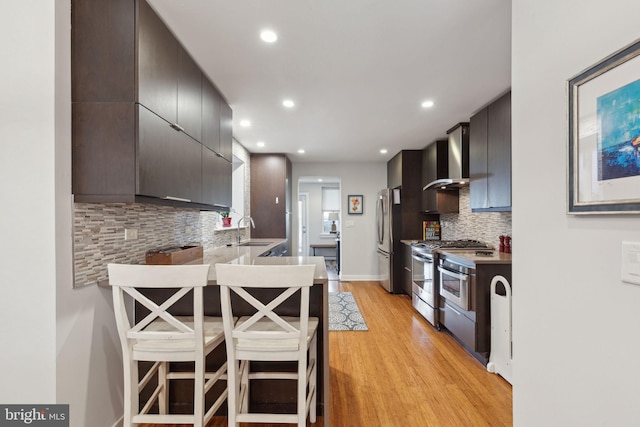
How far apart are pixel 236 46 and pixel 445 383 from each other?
290 cm

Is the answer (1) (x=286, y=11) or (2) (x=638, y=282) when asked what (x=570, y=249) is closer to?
(2) (x=638, y=282)

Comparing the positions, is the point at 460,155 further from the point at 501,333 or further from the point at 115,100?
the point at 115,100

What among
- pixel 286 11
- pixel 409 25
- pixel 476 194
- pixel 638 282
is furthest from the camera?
pixel 476 194

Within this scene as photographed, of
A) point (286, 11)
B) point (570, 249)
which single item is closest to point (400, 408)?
point (570, 249)

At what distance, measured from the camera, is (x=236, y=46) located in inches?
81.4

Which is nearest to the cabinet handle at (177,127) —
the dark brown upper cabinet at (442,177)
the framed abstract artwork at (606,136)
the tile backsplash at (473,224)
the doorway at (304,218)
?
the framed abstract artwork at (606,136)

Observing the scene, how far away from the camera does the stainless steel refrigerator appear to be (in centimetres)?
514

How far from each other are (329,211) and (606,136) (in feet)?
28.5

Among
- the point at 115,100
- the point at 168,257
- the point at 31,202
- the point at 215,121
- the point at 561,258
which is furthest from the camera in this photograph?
the point at 215,121

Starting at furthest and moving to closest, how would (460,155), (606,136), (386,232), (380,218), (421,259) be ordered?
(380,218) < (386,232) < (421,259) < (460,155) < (606,136)

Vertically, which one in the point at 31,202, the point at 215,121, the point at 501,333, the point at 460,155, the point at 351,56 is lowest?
the point at 501,333

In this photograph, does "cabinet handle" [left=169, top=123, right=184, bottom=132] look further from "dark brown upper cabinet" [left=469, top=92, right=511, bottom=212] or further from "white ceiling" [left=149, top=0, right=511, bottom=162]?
"dark brown upper cabinet" [left=469, top=92, right=511, bottom=212]

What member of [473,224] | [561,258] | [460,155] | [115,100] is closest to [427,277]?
[473,224]

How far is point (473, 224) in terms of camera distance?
4055 mm
